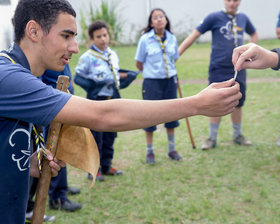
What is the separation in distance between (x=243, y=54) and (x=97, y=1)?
18.1 metres

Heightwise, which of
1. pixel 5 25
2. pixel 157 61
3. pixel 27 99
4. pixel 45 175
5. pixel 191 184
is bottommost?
pixel 191 184

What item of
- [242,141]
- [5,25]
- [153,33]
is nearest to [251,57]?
[153,33]

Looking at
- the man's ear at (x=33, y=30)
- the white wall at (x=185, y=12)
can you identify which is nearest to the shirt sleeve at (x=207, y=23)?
the man's ear at (x=33, y=30)

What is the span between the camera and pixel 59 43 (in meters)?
1.95

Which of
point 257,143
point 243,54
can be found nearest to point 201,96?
point 243,54

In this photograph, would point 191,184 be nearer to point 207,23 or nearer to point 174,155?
point 174,155

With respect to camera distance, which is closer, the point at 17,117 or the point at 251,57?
the point at 17,117

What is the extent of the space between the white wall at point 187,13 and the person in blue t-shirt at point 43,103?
1809cm

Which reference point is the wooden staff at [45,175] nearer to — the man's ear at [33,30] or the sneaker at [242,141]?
the man's ear at [33,30]

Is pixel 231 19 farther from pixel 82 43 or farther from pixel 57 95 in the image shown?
pixel 82 43

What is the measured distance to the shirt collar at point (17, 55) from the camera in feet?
6.18

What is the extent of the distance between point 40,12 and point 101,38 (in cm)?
292

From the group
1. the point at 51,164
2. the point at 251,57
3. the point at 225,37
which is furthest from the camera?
the point at 225,37

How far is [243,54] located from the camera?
2.20m
